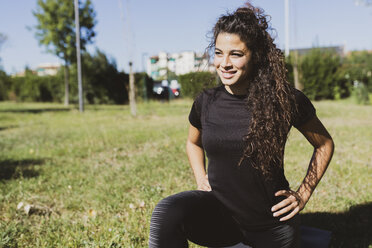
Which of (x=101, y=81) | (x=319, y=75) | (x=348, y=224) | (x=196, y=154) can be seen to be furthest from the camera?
(x=101, y=81)

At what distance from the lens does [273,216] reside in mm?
1854

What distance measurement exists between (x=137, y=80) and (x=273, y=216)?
26.4 meters

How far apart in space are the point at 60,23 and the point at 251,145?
26097mm

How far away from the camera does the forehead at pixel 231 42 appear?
1.84 m

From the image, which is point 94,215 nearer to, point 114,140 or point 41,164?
point 41,164

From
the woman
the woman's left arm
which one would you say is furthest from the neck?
the woman's left arm

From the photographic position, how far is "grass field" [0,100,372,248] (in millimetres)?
2824

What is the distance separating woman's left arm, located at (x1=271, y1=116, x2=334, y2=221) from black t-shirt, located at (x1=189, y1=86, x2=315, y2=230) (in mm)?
50

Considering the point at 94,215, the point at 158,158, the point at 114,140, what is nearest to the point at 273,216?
the point at 94,215

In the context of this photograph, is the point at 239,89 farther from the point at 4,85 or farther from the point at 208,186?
the point at 4,85

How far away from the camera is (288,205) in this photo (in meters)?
1.83

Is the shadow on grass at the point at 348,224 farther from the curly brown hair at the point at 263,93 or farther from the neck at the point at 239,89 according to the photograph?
the neck at the point at 239,89

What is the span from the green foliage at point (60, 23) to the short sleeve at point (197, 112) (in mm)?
25122

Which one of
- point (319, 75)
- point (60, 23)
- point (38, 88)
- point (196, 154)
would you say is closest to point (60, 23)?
point (60, 23)
